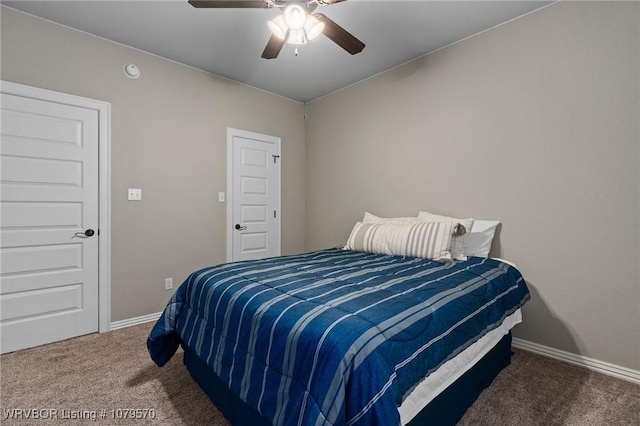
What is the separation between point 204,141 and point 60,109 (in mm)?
1237

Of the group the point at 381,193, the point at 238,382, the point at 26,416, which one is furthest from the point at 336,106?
the point at 26,416

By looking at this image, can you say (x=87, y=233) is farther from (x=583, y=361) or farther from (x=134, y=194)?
(x=583, y=361)

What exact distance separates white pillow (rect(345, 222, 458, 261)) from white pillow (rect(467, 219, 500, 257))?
27 cm

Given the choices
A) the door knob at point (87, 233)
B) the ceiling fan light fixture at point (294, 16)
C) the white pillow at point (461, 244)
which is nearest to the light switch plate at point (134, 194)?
A: the door knob at point (87, 233)

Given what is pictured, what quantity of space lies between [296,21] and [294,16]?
3 cm

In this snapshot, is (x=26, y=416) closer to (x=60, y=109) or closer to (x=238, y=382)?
(x=238, y=382)

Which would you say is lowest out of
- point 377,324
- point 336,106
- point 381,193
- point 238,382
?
point 238,382

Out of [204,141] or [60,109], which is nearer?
[60,109]

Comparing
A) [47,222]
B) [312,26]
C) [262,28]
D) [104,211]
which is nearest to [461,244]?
[312,26]

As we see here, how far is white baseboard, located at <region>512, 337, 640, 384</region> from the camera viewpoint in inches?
77.8

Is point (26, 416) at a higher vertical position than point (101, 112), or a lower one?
lower

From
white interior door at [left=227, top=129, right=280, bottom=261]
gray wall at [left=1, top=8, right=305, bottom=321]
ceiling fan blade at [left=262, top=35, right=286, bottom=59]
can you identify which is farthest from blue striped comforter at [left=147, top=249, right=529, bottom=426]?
white interior door at [left=227, top=129, right=280, bottom=261]

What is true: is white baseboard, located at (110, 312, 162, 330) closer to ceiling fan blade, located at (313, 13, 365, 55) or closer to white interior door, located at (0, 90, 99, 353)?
white interior door, located at (0, 90, 99, 353)

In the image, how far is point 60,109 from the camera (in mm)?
2531
